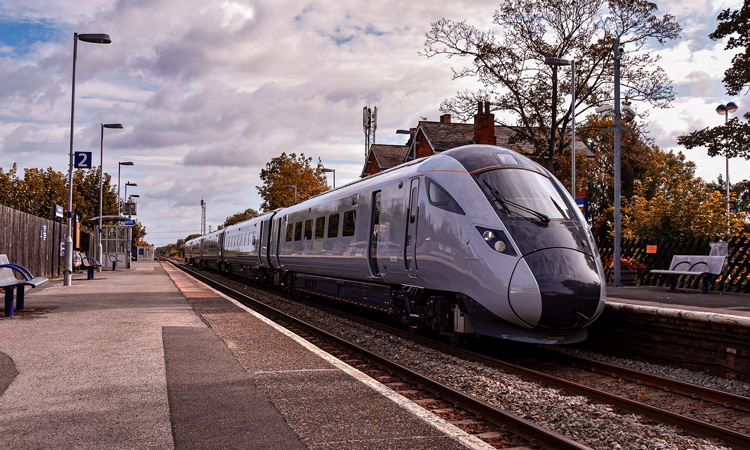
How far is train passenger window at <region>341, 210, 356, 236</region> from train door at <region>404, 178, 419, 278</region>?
300 centimetres

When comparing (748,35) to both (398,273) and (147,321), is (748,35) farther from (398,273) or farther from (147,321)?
(147,321)

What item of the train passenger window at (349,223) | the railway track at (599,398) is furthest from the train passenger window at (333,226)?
the railway track at (599,398)

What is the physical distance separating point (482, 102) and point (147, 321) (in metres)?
20.0

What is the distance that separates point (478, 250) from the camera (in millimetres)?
8734

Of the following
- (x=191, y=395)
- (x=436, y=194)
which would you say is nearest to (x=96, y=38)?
(x=436, y=194)

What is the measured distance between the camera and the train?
8367 millimetres

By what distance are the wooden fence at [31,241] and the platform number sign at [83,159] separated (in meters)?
2.57

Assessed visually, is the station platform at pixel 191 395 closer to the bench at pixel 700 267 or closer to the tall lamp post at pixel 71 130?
the bench at pixel 700 267

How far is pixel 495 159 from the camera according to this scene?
9.74 m

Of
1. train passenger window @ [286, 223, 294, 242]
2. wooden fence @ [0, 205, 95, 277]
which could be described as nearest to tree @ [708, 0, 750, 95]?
train passenger window @ [286, 223, 294, 242]

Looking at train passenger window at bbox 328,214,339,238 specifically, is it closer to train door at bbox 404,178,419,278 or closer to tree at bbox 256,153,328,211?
train door at bbox 404,178,419,278

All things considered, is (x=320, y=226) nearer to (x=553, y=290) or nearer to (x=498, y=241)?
(x=498, y=241)

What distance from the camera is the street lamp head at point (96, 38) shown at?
23516 millimetres

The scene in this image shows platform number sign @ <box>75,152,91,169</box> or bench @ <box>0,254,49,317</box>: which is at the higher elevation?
platform number sign @ <box>75,152,91,169</box>
